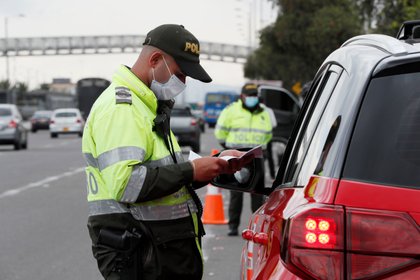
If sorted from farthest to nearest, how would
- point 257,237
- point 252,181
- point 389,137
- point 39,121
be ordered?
point 39,121 < point 252,181 < point 257,237 < point 389,137

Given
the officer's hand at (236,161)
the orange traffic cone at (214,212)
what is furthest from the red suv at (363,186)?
the orange traffic cone at (214,212)

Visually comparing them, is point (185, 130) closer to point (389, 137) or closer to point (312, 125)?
point (312, 125)

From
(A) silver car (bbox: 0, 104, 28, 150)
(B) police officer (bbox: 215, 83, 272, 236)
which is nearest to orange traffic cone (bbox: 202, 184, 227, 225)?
(B) police officer (bbox: 215, 83, 272, 236)

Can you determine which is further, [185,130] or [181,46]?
[185,130]

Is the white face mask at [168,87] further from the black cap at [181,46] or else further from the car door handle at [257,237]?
the car door handle at [257,237]

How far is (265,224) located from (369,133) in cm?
90

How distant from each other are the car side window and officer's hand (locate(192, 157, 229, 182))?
10.9 inches

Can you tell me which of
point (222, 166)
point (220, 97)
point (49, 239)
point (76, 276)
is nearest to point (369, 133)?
point (222, 166)

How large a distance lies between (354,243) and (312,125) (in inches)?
38.0

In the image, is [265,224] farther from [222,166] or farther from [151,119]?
[151,119]

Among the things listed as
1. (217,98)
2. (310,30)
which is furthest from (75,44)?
(310,30)

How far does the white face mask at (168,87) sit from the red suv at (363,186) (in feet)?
3.55

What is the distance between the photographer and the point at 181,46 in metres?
4.27

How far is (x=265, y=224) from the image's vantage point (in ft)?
12.5
